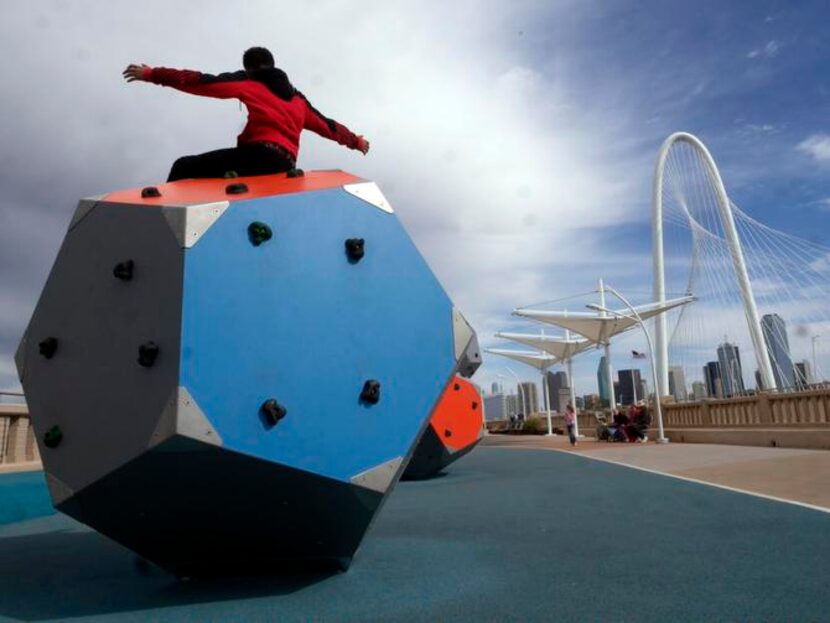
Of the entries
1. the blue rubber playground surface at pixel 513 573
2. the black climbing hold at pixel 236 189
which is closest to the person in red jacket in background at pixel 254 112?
the black climbing hold at pixel 236 189

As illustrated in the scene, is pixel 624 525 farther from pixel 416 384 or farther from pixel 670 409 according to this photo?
pixel 670 409

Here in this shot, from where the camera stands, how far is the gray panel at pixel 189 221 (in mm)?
3736

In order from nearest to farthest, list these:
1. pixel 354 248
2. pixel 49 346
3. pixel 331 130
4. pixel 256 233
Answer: pixel 256 233 → pixel 49 346 → pixel 354 248 → pixel 331 130

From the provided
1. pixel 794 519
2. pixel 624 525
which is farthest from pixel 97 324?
pixel 794 519

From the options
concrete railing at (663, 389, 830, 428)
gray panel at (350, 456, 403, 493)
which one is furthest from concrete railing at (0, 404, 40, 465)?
concrete railing at (663, 389, 830, 428)

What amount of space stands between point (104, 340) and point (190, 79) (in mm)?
2339

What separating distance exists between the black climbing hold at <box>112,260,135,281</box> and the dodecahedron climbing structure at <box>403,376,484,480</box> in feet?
31.4

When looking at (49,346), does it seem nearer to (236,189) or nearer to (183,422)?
(183,422)

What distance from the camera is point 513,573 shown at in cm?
458

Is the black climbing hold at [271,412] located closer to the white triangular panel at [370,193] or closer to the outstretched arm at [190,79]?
the white triangular panel at [370,193]

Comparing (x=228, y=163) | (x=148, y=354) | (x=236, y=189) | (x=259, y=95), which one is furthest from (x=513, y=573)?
(x=259, y=95)

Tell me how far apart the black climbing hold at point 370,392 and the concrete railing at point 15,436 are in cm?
1319

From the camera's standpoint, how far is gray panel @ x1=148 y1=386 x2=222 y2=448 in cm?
339

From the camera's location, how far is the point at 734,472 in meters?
11.2
